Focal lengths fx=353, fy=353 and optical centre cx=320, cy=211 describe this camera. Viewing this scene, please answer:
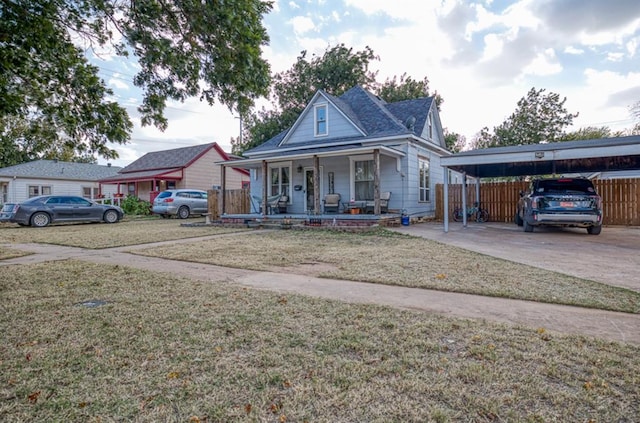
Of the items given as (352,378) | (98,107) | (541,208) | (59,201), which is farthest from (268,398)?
(59,201)

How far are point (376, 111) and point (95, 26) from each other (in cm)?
1315

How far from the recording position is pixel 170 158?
29031 mm

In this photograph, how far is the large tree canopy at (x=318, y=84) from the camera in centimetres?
2677

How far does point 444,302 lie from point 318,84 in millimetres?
25596

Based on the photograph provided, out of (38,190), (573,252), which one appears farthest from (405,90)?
(38,190)

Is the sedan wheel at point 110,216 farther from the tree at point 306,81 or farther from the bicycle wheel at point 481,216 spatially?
the bicycle wheel at point 481,216

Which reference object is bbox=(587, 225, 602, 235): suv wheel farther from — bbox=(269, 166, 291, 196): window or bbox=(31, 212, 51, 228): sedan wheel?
bbox=(31, 212, 51, 228): sedan wheel

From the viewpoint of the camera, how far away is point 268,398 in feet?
6.91

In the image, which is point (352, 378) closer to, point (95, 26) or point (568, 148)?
point (95, 26)

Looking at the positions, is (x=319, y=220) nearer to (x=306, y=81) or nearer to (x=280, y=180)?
(x=280, y=180)

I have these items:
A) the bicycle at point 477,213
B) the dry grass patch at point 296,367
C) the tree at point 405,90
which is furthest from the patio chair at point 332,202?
the tree at point 405,90

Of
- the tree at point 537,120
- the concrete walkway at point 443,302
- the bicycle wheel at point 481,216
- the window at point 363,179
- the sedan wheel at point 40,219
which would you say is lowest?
the concrete walkway at point 443,302

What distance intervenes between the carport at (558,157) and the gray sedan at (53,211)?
16775 millimetres

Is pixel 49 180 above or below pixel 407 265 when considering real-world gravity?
above
